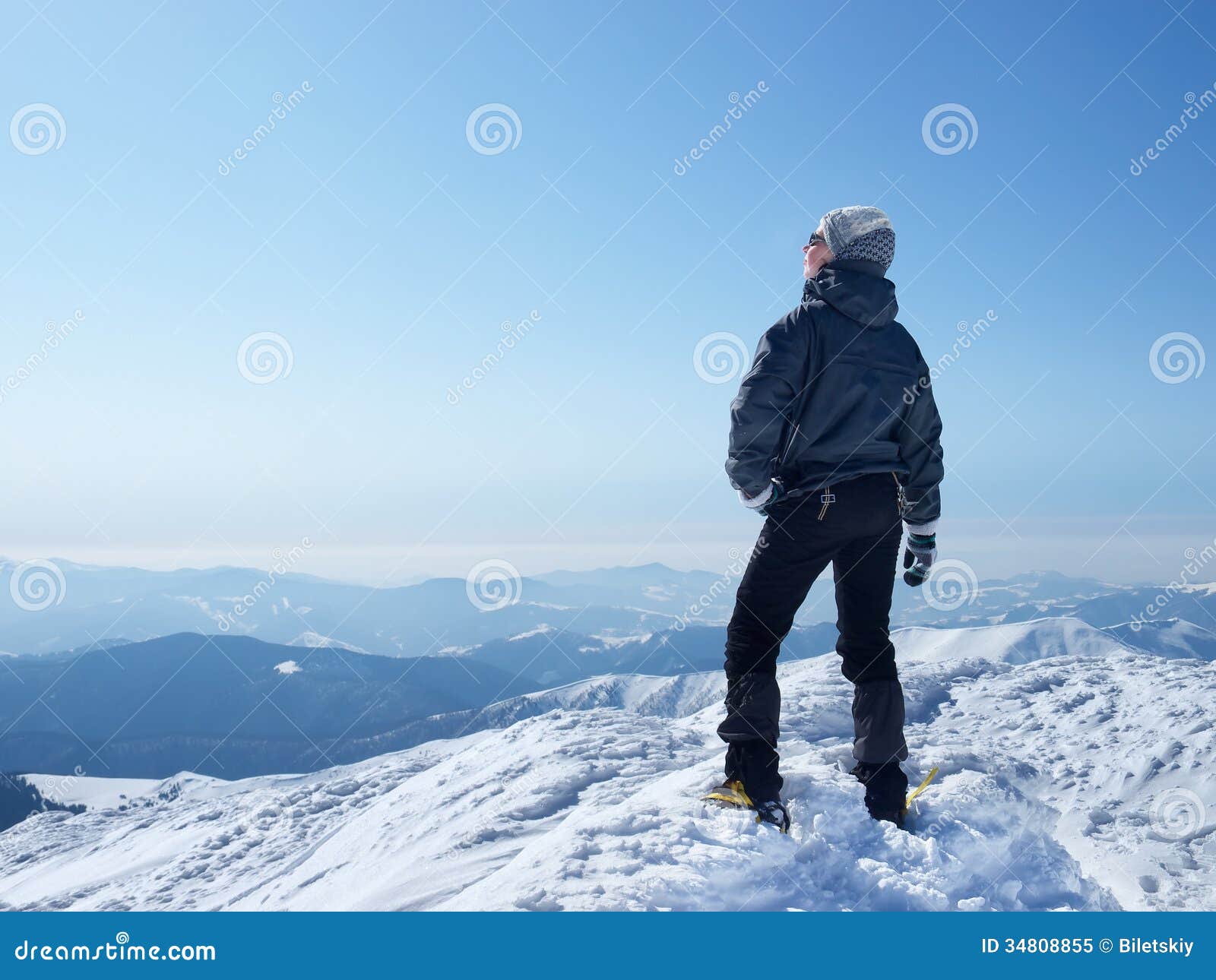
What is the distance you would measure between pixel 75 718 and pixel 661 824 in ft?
748

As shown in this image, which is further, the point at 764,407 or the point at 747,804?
the point at 747,804

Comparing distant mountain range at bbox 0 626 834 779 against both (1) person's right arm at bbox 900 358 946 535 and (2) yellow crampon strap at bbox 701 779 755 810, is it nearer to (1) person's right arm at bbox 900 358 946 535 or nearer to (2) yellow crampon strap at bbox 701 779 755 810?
(2) yellow crampon strap at bbox 701 779 755 810

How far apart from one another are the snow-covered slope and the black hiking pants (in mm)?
359

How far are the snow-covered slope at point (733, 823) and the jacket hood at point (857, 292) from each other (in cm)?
275

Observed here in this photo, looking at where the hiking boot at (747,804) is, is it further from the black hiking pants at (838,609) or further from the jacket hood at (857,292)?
the jacket hood at (857,292)

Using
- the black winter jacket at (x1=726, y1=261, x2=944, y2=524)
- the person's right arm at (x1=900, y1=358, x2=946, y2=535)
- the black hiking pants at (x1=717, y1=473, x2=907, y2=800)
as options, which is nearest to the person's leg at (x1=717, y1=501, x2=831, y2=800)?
the black hiking pants at (x1=717, y1=473, x2=907, y2=800)

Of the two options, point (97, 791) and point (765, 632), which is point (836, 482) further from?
point (97, 791)

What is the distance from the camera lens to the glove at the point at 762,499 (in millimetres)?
3607

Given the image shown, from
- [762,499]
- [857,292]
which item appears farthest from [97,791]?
[857,292]

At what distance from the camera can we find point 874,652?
407cm

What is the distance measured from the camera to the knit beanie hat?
3895 mm

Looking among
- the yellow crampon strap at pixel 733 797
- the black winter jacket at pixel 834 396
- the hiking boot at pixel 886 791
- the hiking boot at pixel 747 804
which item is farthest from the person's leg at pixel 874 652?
the yellow crampon strap at pixel 733 797

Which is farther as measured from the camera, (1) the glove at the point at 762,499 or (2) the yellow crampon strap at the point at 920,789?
(2) the yellow crampon strap at the point at 920,789

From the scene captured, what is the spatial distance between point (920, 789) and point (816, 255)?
11.0ft
